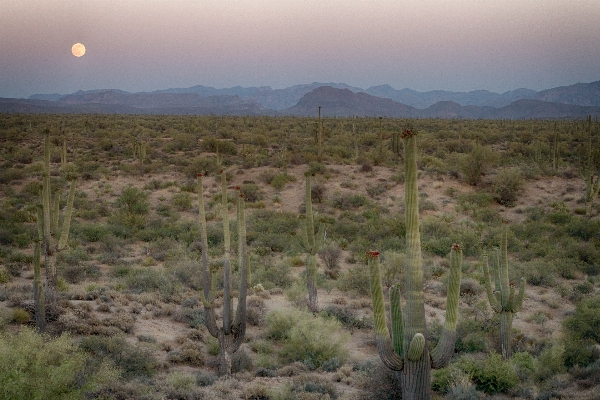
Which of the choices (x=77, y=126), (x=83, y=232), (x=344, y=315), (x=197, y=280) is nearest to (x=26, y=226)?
(x=83, y=232)

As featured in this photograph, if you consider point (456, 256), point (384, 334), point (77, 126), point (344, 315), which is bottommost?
point (344, 315)

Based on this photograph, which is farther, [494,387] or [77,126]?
[77,126]

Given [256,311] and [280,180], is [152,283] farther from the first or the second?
[280,180]

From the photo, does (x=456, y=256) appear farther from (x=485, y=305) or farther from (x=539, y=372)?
(x=485, y=305)

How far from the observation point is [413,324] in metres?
6.13

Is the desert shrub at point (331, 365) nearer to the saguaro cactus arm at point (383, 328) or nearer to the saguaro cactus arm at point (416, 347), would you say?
the saguaro cactus arm at point (383, 328)

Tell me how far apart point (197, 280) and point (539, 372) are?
896 centimetres

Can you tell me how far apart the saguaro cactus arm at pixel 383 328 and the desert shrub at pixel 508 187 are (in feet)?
63.0

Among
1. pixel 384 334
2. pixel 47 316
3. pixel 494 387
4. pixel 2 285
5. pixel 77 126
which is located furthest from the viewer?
pixel 77 126

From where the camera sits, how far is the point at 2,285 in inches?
488

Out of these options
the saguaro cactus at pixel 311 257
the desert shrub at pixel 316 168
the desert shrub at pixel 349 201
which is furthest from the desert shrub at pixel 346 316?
the desert shrub at pixel 316 168

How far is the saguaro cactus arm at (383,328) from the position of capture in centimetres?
617

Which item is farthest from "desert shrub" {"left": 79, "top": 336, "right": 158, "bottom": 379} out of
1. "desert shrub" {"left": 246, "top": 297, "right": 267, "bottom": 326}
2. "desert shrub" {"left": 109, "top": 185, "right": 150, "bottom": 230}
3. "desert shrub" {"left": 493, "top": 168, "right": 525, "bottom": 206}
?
"desert shrub" {"left": 493, "top": 168, "right": 525, "bottom": 206}

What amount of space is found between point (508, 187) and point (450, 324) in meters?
19.8
